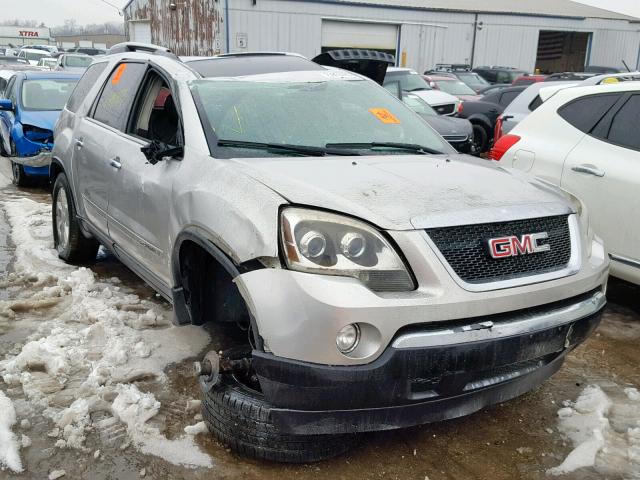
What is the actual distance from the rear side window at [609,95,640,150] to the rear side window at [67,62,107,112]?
3865 mm

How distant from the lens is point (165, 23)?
31.3 metres

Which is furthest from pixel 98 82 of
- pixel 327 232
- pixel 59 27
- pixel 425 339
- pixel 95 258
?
pixel 59 27

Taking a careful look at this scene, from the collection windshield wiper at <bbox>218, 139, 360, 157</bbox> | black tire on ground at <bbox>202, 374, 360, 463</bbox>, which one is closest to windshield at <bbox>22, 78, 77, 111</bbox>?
windshield wiper at <bbox>218, 139, 360, 157</bbox>

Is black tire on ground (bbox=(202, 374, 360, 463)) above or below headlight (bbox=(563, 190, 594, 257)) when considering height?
below

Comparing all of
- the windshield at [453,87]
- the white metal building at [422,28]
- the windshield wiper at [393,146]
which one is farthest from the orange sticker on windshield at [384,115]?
the white metal building at [422,28]

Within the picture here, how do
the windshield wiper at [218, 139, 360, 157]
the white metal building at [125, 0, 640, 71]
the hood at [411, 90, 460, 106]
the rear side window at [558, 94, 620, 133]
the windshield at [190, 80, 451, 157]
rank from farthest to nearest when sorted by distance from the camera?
the white metal building at [125, 0, 640, 71] < the hood at [411, 90, 460, 106] < the rear side window at [558, 94, 620, 133] < the windshield at [190, 80, 451, 157] < the windshield wiper at [218, 139, 360, 157]

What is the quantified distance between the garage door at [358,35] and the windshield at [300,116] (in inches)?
1005

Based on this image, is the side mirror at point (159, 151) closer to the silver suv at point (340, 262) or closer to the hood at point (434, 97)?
the silver suv at point (340, 262)

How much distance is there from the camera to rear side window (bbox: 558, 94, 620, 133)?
4688 mm

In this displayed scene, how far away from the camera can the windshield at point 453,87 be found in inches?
646

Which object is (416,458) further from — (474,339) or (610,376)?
(610,376)

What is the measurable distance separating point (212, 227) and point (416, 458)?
1377 millimetres

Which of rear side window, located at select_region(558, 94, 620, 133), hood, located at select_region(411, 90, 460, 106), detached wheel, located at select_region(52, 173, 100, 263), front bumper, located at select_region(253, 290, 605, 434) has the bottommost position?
detached wheel, located at select_region(52, 173, 100, 263)

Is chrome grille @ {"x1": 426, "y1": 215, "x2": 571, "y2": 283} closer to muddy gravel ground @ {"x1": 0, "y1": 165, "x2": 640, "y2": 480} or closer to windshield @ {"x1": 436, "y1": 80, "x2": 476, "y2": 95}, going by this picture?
muddy gravel ground @ {"x1": 0, "y1": 165, "x2": 640, "y2": 480}
